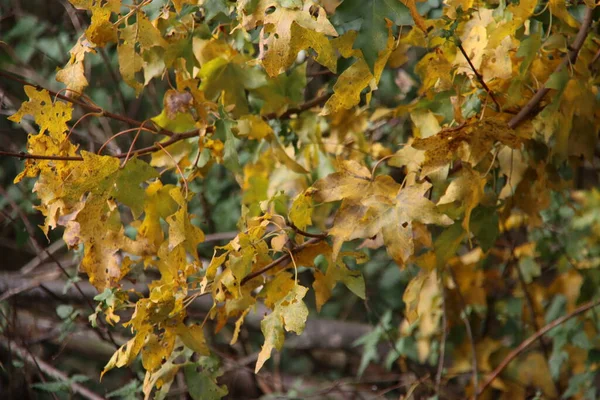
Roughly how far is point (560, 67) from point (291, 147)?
64 centimetres

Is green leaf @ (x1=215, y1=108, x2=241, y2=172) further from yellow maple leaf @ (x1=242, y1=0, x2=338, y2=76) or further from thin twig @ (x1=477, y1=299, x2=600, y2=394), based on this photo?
thin twig @ (x1=477, y1=299, x2=600, y2=394)

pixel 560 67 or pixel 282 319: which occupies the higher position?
pixel 560 67

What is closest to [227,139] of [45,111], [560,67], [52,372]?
[45,111]

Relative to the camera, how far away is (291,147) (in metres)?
1.68

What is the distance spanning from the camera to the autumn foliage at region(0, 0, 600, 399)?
109 cm

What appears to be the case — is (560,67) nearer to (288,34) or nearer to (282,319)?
(288,34)

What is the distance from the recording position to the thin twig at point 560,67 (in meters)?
1.24

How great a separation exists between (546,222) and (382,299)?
740mm

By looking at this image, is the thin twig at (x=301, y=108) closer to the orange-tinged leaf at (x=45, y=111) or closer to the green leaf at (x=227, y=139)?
the green leaf at (x=227, y=139)

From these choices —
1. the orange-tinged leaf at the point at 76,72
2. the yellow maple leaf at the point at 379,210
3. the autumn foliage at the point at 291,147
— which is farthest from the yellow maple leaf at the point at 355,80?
the orange-tinged leaf at the point at 76,72

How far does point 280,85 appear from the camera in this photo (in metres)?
1.50

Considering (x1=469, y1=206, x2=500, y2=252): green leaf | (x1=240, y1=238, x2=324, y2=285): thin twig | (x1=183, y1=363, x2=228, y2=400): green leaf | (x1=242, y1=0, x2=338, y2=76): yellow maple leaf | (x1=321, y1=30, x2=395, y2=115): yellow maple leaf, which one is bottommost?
(x1=183, y1=363, x2=228, y2=400): green leaf

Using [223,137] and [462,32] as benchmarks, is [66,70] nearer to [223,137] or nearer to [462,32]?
[223,137]

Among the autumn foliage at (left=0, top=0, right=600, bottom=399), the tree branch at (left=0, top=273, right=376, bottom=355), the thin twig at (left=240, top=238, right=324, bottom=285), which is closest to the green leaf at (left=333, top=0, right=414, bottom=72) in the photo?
the autumn foliage at (left=0, top=0, right=600, bottom=399)
